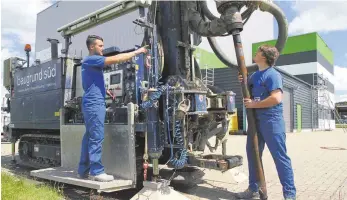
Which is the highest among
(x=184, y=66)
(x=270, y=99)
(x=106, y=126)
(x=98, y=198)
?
(x=184, y=66)

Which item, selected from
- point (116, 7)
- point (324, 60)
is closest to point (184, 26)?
point (116, 7)

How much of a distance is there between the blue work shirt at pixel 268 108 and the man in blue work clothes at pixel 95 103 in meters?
1.56

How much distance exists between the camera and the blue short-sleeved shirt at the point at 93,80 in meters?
4.45

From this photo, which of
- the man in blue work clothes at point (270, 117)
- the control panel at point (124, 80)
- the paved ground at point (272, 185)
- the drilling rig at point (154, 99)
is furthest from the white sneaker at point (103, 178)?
the man in blue work clothes at point (270, 117)

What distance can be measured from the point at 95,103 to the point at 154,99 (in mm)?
789

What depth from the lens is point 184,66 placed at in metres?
5.35

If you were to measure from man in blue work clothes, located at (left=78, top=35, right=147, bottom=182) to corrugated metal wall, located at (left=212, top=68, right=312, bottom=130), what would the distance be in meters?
10.2

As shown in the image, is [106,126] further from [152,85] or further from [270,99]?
[270,99]

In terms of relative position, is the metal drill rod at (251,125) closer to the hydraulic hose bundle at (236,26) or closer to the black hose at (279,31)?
the hydraulic hose bundle at (236,26)

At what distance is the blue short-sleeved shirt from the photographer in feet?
14.6

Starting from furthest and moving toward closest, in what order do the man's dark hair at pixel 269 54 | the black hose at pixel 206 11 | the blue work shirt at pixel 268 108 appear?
the black hose at pixel 206 11 < the man's dark hair at pixel 269 54 < the blue work shirt at pixel 268 108

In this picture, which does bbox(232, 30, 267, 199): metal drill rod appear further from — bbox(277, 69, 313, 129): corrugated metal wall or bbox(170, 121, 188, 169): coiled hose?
bbox(277, 69, 313, 129): corrugated metal wall

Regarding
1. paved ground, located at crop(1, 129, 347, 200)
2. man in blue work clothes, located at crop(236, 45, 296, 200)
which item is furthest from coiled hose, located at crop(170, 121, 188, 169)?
man in blue work clothes, located at crop(236, 45, 296, 200)

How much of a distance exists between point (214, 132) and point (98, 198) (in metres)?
2.09
